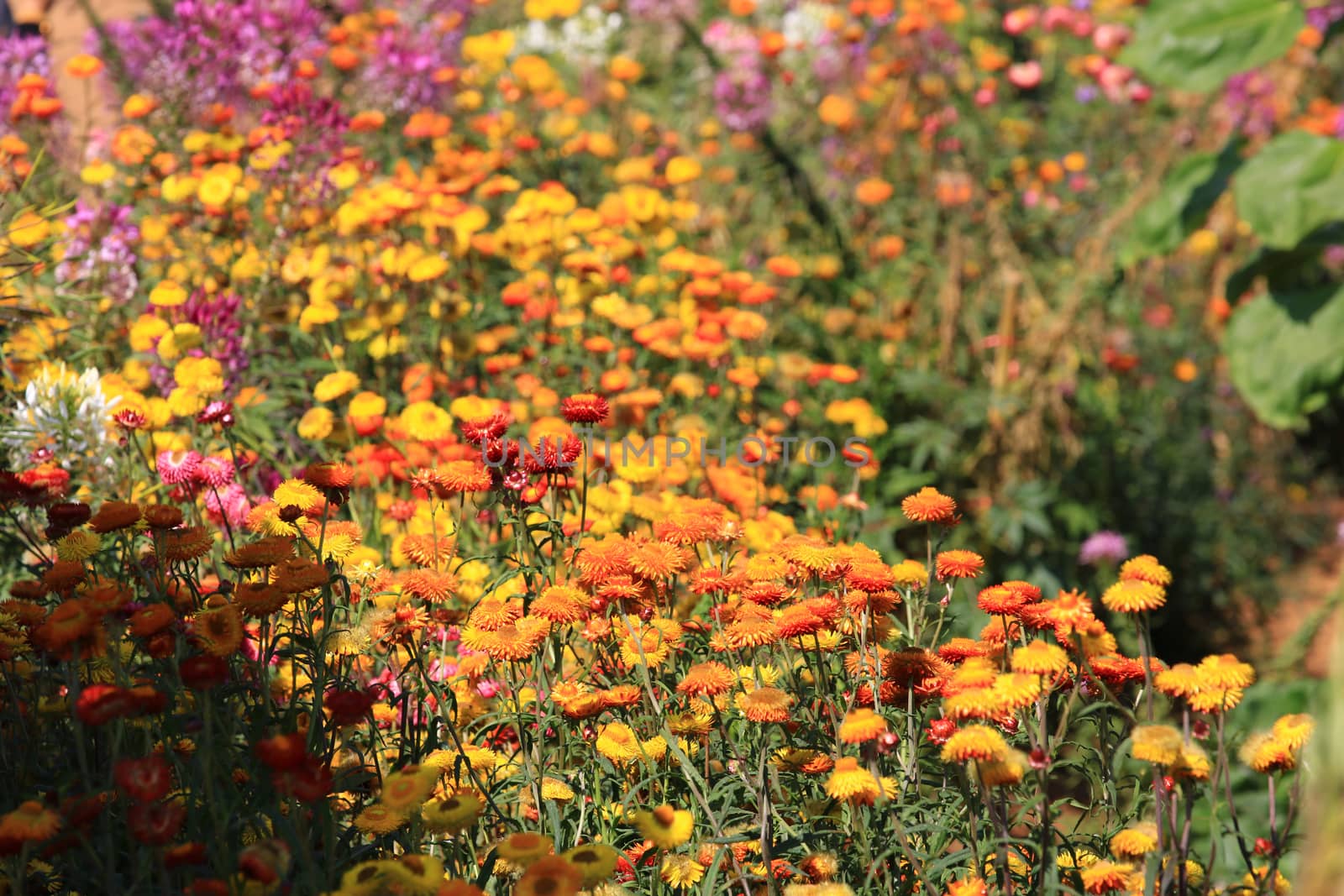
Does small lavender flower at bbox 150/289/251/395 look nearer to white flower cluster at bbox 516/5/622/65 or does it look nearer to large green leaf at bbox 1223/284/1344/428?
large green leaf at bbox 1223/284/1344/428

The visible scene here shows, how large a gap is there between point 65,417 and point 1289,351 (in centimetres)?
239

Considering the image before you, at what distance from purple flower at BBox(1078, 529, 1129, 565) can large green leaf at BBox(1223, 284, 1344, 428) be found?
7.76 feet

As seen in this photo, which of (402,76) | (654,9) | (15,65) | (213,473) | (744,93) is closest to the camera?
(213,473)

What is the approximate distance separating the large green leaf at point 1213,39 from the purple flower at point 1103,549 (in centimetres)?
261

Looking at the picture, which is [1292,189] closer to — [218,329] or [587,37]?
[218,329]

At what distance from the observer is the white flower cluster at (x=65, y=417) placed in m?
2.85

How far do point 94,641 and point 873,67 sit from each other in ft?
17.5

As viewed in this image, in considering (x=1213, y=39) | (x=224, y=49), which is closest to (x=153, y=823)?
(x=1213, y=39)

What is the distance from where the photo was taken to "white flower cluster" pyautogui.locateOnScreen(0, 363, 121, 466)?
285 cm

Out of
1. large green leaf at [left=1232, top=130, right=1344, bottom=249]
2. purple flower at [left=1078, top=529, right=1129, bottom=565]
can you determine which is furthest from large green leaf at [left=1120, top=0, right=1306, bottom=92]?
purple flower at [left=1078, top=529, right=1129, bottom=565]

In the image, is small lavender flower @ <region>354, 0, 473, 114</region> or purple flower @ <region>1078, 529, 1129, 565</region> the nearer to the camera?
purple flower @ <region>1078, 529, 1129, 565</region>

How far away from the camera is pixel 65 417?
2.85m

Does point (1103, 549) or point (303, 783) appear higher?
point (303, 783)

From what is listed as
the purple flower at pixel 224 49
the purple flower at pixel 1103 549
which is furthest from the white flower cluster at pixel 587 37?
the purple flower at pixel 1103 549
